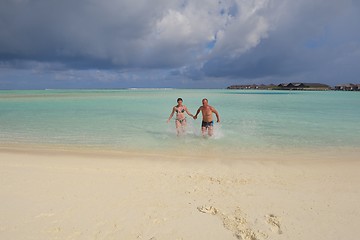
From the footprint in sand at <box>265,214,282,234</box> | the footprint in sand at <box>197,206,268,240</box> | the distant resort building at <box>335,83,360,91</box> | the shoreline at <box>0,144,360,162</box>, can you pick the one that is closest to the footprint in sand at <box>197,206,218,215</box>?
the footprint in sand at <box>197,206,268,240</box>

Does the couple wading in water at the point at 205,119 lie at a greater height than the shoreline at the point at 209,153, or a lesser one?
greater

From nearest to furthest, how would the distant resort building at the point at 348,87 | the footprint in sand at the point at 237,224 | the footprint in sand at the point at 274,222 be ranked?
the footprint in sand at the point at 237,224
the footprint in sand at the point at 274,222
the distant resort building at the point at 348,87

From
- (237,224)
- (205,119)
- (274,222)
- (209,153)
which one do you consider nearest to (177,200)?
(237,224)

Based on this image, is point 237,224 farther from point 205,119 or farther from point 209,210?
point 205,119

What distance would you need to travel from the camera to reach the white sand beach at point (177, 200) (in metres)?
3.54

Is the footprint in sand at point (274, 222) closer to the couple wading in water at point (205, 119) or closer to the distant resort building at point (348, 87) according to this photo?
the couple wading in water at point (205, 119)

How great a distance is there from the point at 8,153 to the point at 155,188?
5.48 m

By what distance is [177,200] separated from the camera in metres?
4.42

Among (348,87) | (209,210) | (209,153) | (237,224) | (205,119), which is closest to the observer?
(237,224)

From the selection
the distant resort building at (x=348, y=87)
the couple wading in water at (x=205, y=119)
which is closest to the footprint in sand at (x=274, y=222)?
the couple wading in water at (x=205, y=119)

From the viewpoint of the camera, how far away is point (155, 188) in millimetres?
4938

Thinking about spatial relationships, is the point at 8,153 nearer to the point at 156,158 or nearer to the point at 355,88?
the point at 156,158

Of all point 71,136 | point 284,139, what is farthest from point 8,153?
point 284,139

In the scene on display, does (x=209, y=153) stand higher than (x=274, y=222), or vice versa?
(x=274, y=222)
